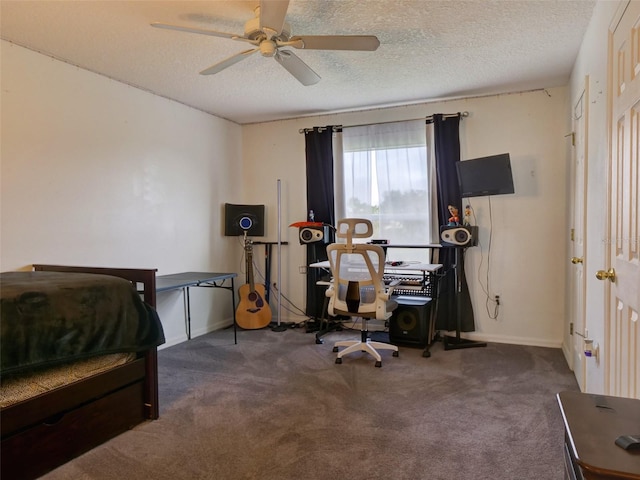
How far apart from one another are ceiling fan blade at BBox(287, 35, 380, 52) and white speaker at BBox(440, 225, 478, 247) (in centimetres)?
187

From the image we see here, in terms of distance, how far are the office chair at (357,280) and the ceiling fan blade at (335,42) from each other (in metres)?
1.21

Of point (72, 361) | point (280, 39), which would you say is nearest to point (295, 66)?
point (280, 39)

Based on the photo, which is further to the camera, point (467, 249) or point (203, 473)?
point (467, 249)

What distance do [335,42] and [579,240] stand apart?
2.09m

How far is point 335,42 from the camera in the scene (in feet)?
7.39

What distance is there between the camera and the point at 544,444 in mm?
2012

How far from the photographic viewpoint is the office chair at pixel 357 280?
304cm

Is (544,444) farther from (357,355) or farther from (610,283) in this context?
(357,355)

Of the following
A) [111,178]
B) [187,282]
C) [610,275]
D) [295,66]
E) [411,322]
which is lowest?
[411,322]

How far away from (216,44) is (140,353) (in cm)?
203

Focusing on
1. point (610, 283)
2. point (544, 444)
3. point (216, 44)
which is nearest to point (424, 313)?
point (544, 444)

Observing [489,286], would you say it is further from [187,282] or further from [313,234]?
[187,282]

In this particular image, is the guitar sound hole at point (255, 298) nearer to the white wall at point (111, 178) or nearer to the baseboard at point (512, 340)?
the white wall at point (111, 178)

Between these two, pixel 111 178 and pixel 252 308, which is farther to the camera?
pixel 252 308
